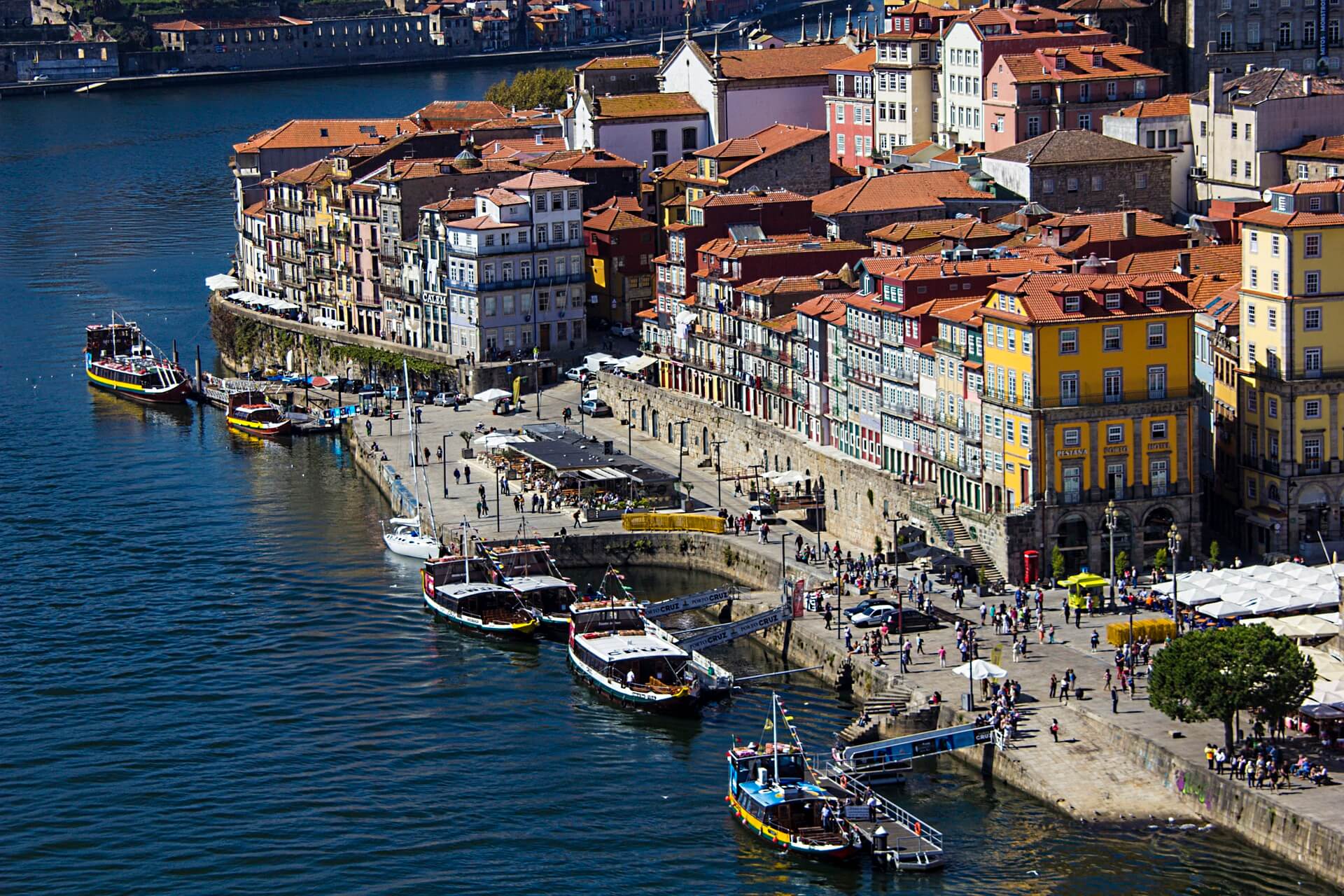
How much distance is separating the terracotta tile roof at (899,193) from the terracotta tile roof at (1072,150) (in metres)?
2.41

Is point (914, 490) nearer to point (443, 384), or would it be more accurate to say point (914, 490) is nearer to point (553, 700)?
point (553, 700)

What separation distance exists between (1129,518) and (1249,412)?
5924 mm

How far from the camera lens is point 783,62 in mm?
159750

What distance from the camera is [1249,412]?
305 ft

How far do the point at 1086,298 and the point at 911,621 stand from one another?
1227cm

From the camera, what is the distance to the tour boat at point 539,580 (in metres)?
95.7

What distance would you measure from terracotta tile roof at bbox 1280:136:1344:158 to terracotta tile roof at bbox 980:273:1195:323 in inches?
1150

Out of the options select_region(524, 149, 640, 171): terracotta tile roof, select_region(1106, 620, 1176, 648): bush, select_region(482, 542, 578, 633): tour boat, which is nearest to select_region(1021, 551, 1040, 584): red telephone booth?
select_region(1106, 620, 1176, 648): bush

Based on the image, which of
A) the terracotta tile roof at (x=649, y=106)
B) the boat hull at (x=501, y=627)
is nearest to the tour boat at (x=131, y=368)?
the terracotta tile roof at (x=649, y=106)

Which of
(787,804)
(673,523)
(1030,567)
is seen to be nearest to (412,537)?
(673,523)

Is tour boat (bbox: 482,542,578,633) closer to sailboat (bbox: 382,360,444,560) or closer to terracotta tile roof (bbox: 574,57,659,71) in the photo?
sailboat (bbox: 382,360,444,560)

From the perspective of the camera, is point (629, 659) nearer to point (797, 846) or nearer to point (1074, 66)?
point (797, 846)

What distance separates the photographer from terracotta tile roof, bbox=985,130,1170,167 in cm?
12344

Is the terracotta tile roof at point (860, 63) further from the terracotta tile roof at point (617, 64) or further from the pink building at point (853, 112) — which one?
the terracotta tile roof at point (617, 64)
